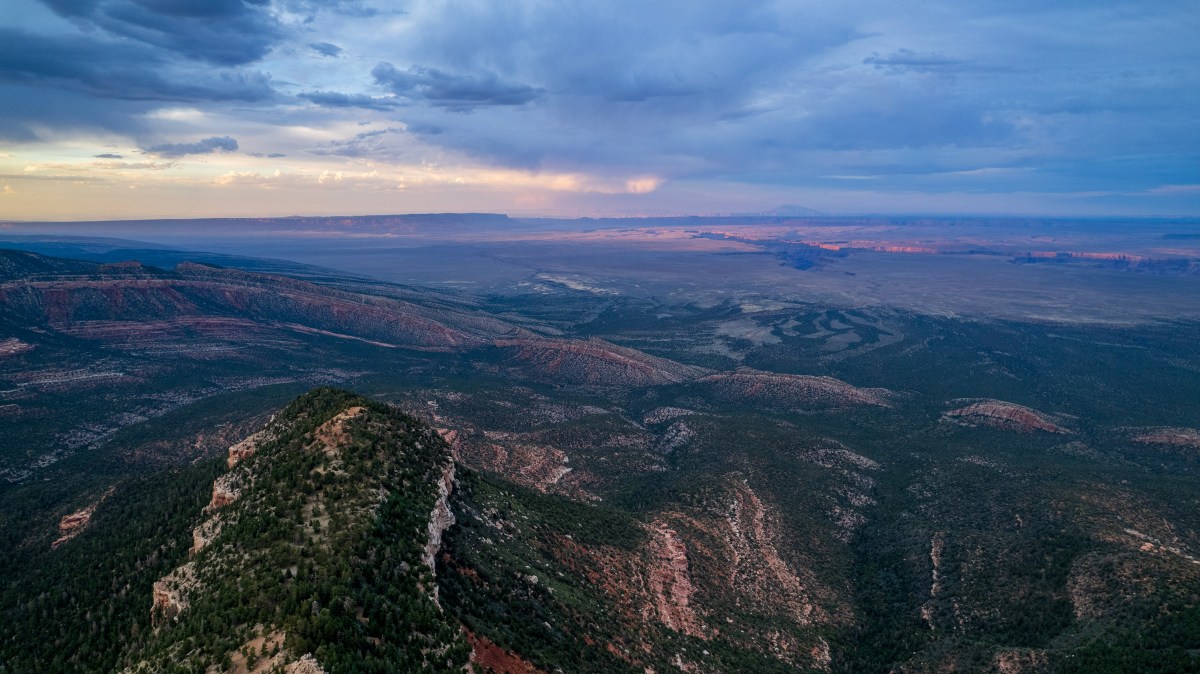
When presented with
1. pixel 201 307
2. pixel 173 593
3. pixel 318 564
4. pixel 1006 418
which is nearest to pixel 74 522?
pixel 173 593

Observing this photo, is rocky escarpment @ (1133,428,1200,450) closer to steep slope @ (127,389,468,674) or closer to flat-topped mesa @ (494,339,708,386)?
flat-topped mesa @ (494,339,708,386)

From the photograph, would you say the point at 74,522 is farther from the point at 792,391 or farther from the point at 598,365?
the point at 792,391

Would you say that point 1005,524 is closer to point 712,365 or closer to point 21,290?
point 712,365

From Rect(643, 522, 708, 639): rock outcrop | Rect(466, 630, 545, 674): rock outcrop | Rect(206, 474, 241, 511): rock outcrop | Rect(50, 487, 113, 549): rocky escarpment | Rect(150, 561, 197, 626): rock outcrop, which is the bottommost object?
Rect(643, 522, 708, 639): rock outcrop


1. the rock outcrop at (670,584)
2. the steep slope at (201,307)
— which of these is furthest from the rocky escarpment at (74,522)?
the steep slope at (201,307)

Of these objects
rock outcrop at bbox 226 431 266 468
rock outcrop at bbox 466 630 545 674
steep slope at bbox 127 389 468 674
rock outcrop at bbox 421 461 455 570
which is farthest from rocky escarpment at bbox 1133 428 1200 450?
rock outcrop at bbox 226 431 266 468

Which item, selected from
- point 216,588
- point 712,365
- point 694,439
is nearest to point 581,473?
point 694,439

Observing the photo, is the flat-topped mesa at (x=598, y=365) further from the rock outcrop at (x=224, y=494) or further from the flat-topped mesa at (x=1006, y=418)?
the rock outcrop at (x=224, y=494)

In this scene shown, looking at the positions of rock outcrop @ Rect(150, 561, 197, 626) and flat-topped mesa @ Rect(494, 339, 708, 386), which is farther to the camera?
flat-topped mesa @ Rect(494, 339, 708, 386)
